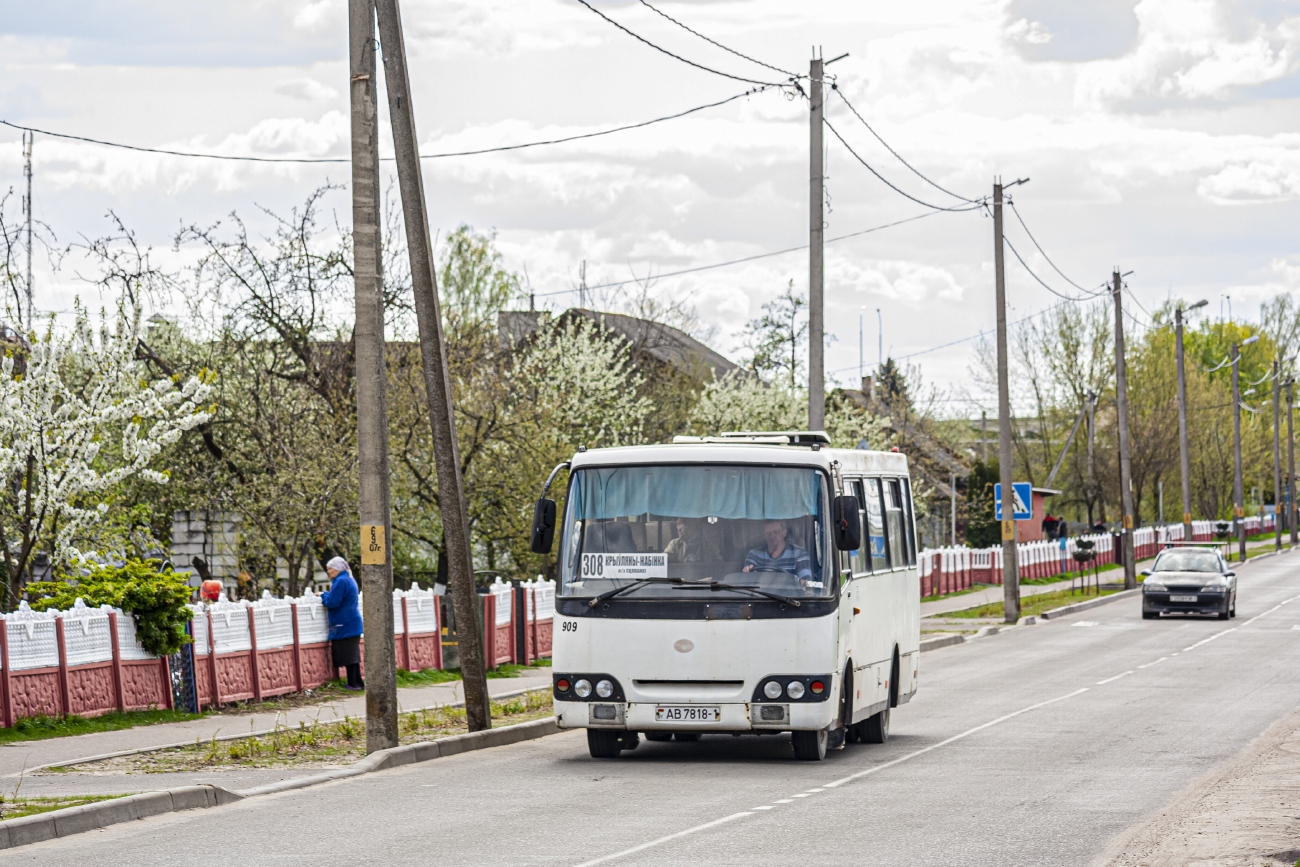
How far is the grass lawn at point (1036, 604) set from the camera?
41781 mm

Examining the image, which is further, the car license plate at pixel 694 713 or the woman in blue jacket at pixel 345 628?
the woman in blue jacket at pixel 345 628

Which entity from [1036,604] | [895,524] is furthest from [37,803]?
[1036,604]

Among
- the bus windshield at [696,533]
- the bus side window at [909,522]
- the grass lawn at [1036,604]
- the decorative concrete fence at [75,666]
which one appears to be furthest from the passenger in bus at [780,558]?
the grass lawn at [1036,604]

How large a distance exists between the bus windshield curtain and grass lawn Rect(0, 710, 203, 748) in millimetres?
5823

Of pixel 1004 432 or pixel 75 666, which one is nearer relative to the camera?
pixel 75 666

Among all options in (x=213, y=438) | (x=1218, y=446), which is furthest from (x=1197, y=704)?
(x=1218, y=446)

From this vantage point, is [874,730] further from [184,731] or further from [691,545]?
[184,731]

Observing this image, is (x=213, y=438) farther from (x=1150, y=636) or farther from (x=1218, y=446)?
(x=1218, y=446)

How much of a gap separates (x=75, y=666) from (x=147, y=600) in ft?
4.08

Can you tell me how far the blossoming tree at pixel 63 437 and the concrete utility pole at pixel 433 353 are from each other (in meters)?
7.09

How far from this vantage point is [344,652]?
73.8ft

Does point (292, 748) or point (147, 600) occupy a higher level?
point (147, 600)

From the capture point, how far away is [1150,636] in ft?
115

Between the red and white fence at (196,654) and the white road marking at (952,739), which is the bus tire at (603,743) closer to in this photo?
the white road marking at (952,739)
